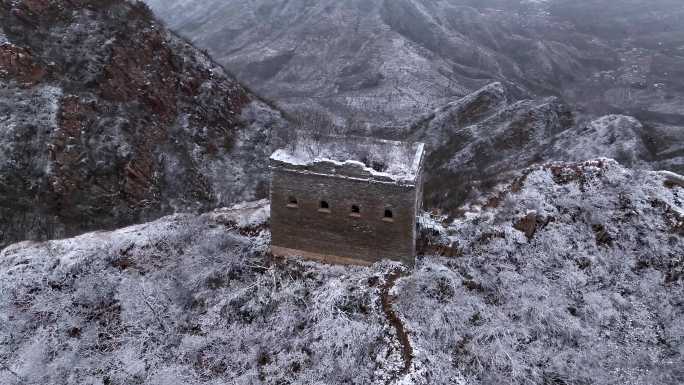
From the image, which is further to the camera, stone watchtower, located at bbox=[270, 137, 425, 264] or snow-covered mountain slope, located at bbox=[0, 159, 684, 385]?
stone watchtower, located at bbox=[270, 137, 425, 264]

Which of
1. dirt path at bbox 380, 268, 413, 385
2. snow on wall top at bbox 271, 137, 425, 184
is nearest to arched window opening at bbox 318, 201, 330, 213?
snow on wall top at bbox 271, 137, 425, 184

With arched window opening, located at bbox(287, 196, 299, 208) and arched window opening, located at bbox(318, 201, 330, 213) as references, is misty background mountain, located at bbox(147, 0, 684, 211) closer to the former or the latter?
arched window opening, located at bbox(287, 196, 299, 208)

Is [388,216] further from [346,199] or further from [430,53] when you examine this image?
[430,53]

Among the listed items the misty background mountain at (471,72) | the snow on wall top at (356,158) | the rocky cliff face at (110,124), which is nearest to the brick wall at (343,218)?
the snow on wall top at (356,158)

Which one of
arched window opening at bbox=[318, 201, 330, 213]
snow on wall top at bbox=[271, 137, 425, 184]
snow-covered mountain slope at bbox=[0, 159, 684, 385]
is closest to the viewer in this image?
snow-covered mountain slope at bbox=[0, 159, 684, 385]

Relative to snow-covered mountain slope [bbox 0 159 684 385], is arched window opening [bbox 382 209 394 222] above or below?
above

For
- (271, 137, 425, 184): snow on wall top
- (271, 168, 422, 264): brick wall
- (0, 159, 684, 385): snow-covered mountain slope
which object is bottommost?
(0, 159, 684, 385): snow-covered mountain slope

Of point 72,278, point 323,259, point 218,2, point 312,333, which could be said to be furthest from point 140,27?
point 218,2

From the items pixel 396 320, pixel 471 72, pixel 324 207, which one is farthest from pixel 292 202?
pixel 471 72
